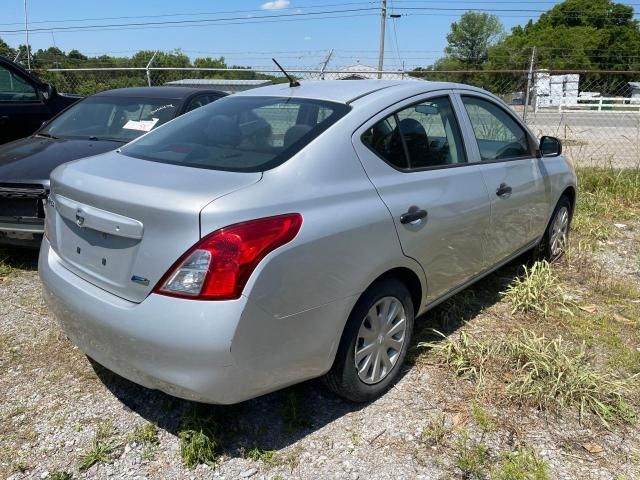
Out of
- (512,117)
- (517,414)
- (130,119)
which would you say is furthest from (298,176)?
(130,119)

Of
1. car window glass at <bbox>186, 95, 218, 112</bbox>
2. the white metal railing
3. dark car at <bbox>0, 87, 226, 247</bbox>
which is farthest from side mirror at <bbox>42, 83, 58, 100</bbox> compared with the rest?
the white metal railing

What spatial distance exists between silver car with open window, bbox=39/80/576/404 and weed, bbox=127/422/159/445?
0.40 m

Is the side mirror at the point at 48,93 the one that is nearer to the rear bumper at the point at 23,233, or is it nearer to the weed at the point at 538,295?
the rear bumper at the point at 23,233

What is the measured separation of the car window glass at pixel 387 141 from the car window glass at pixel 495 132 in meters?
0.86

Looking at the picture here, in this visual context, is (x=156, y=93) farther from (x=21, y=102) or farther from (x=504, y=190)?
(x=504, y=190)

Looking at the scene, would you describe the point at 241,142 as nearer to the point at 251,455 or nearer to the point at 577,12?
the point at 251,455

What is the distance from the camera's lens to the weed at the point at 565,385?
9.39ft

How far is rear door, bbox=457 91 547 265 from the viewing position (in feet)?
11.7

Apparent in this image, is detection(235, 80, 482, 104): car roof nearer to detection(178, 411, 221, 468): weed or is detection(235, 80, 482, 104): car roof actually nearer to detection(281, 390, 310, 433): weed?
detection(281, 390, 310, 433): weed

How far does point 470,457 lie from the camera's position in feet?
8.16

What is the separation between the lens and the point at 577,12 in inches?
3118

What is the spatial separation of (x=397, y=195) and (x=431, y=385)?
1.09 m

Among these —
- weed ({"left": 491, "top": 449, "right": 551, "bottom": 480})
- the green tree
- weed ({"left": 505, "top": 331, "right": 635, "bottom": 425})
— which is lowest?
weed ({"left": 491, "top": 449, "right": 551, "bottom": 480})

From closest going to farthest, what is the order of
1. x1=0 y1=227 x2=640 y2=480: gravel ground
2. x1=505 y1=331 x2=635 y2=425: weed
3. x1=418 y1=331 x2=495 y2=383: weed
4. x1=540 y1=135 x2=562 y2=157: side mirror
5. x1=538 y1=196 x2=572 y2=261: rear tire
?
x1=0 y1=227 x2=640 y2=480: gravel ground < x1=505 y1=331 x2=635 y2=425: weed < x1=418 y1=331 x2=495 y2=383: weed < x1=540 y1=135 x2=562 y2=157: side mirror < x1=538 y1=196 x2=572 y2=261: rear tire
